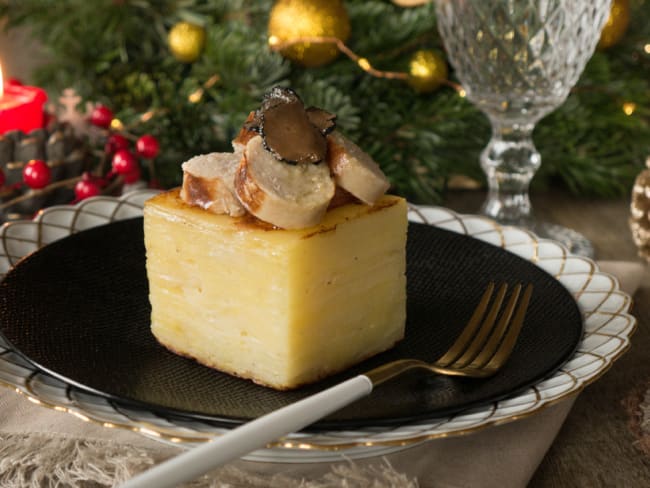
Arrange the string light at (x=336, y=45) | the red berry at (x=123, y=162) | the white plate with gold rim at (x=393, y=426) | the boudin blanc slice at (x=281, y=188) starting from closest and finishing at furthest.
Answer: the white plate with gold rim at (x=393, y=426) → the boudin blanc slice at (x=281, y=188) → the red berry at (x=123, y=162) → the string light at (x=336, y=45)

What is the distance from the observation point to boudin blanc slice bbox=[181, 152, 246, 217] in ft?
3.33

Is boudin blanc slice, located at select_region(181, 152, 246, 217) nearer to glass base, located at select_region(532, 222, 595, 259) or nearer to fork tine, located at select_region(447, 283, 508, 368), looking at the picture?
fork tine, located at select_region(447, 283, 508, 368)

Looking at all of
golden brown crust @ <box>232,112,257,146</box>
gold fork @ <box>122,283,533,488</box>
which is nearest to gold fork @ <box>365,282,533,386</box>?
gold fork @ <box>122,283,533,488</box>

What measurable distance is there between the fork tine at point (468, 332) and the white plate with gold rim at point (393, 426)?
0.13m

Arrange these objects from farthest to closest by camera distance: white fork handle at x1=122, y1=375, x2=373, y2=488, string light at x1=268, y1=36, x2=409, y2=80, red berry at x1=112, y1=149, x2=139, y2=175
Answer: string light at x1=268, y1=36, x2=409, y2=80 → red berry at x1=112, y1=149, x2=139, y2=175 → white fork handle at x1=122, y1=375, x2=373, y2=488

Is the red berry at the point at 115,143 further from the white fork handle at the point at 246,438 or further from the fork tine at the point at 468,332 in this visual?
the white fork handle at the point at 246,438

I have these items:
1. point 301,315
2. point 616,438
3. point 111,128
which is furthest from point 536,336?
point 111,128

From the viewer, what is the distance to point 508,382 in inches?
37.5

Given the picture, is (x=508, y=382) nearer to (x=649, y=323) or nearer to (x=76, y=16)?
(x=649, y=323)

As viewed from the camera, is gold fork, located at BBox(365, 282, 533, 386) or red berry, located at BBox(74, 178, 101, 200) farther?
red berry, located at BBox(74, 178, 101, 200)

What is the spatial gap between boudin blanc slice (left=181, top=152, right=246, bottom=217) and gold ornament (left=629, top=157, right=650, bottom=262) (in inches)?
34.8

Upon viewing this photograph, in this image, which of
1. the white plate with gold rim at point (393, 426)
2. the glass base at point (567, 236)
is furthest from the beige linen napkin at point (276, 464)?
the glass base at point (567, 236)

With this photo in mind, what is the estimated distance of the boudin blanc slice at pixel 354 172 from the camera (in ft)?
3.32

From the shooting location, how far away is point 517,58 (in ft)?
5.43
